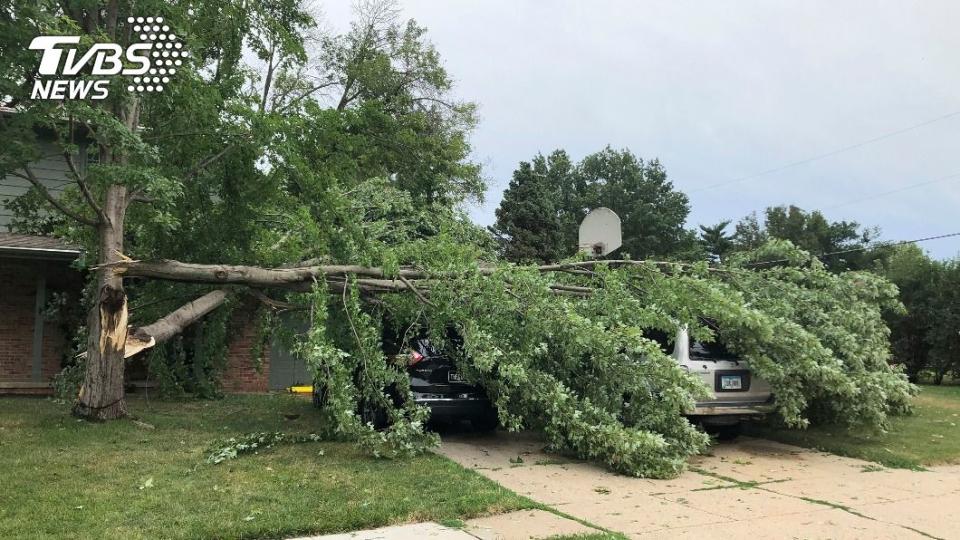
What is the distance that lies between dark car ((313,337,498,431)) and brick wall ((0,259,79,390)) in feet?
27.9

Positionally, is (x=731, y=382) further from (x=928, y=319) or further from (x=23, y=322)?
(x=928, y=319)

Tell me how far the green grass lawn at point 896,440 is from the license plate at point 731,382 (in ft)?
4.78

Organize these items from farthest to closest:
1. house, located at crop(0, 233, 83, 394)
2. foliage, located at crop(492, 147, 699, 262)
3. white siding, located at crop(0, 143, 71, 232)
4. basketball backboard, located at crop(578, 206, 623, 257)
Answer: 1. foliage, located at crop(492, 147, 699, 262)
2. white siding, located at crop(0, 143, 71, 232)
3. house, located at crop(0, 233, 83, 394)
4. basketball backboard, located at crop(578, 206, 623, 257)

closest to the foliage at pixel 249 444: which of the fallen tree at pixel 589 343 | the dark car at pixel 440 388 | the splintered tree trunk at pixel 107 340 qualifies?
the fallen tree at pixel 589 343

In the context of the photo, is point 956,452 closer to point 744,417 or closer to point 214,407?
point 744,417

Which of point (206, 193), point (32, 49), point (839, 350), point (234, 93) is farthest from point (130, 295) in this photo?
point (839, 350)

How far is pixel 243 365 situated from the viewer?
52.3 ft

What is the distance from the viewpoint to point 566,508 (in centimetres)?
589

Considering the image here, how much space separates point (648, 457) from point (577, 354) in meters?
1.31

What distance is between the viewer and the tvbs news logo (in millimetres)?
8211

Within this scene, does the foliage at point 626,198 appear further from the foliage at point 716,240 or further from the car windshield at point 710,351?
the car windshield at point 710,351

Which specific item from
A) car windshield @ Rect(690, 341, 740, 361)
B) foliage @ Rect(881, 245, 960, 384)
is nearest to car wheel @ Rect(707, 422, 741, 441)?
car windshield @ Rect(690, 341, 740, 361)

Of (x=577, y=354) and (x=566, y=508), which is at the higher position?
(x=577, y=354)

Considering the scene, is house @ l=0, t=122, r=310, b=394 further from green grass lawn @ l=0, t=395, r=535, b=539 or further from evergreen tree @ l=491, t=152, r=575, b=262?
evergreen tree @ l=491, t=152, r=575, b=262
